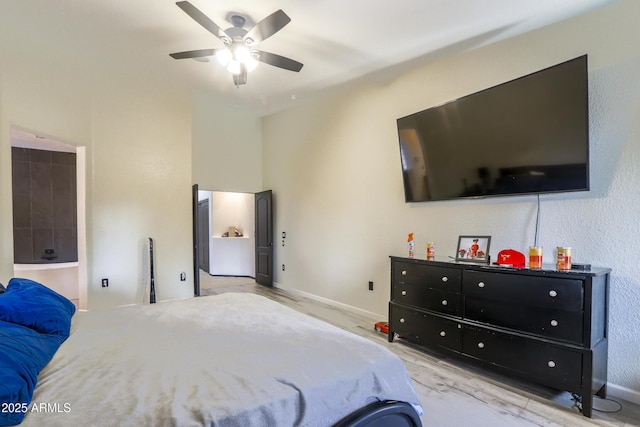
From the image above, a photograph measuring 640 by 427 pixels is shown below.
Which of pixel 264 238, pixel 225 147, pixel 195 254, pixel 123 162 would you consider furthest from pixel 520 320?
pixel 225 147

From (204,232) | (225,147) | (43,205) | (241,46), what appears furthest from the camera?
(204,232)

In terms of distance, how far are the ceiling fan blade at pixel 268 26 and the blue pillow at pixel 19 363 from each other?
2396 mm

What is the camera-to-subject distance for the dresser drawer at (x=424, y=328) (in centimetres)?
298

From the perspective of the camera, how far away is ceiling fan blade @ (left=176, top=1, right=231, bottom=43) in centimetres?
228

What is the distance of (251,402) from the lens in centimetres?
114

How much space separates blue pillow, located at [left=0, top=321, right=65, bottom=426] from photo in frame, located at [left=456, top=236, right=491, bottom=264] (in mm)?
3072

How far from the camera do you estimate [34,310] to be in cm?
166

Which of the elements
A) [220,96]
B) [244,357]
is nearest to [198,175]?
[220,96]

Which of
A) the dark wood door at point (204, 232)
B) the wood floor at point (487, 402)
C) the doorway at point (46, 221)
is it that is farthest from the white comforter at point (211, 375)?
the dark wood door at point (204, 232)

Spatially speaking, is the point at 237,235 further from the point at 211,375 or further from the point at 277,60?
the point at 211,375

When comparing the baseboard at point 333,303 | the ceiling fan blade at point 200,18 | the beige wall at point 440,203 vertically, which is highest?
the ceiling fan blade at point 200,18

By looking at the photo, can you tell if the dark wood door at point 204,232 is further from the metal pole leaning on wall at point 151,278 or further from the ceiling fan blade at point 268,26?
the ceiling fan blade at point 268,26

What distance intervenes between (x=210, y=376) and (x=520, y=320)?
2385mm

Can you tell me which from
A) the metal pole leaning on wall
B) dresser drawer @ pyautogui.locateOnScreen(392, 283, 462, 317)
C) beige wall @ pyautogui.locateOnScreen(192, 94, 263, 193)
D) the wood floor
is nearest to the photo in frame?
dresser drawer @ pyautogui.locateOnScreen(392, 283, 462, 317)
